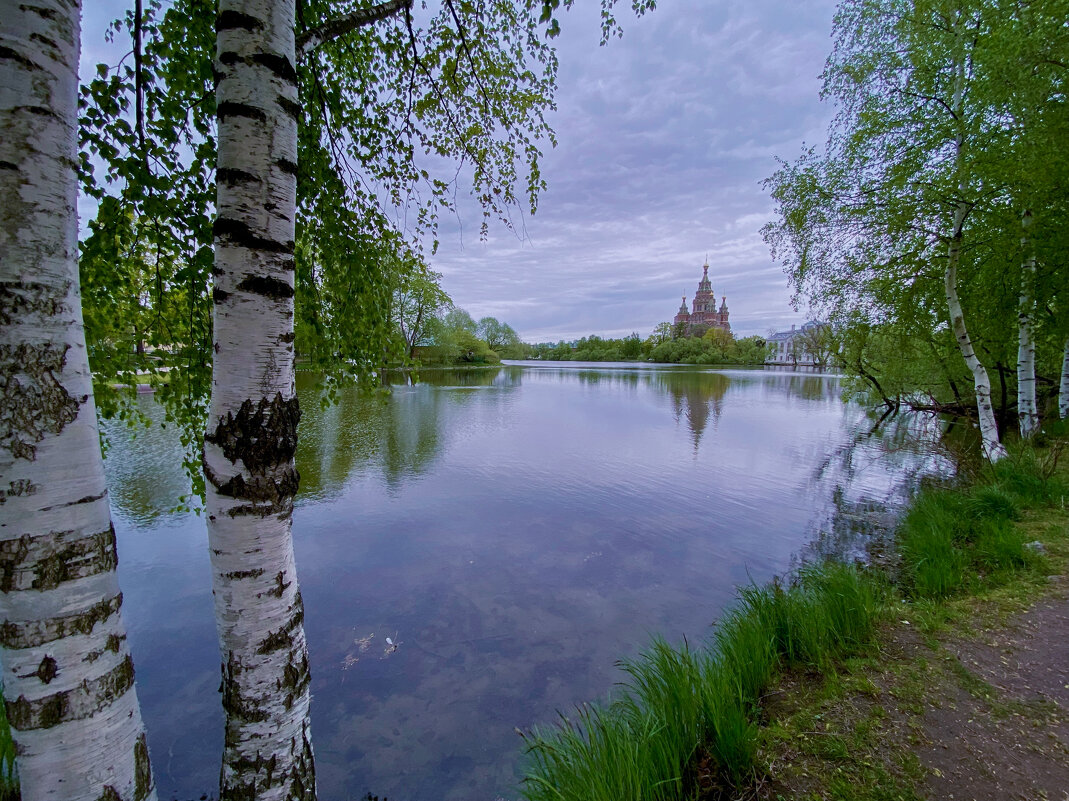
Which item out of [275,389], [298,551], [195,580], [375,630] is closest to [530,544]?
[375,630]

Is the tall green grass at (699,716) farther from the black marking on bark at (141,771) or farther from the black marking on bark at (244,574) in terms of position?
the black marking on bark at (244,574)

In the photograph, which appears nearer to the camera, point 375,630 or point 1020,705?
point 1020,705

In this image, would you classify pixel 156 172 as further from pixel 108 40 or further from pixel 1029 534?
pixel 1029 534

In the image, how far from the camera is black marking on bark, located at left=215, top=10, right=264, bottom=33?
4.92 ft

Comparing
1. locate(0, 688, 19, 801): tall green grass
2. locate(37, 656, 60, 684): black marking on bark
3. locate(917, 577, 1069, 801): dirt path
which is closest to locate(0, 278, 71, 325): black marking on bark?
locate(37, 656, 60, 684): black marking on bark

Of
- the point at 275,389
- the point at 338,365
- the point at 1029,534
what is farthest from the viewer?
the point at 1029,534

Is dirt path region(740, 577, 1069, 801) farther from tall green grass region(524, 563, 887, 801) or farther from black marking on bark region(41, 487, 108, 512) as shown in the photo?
black marking on bark region(41, 487, 108, 512)

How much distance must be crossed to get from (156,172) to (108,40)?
84 centimetres

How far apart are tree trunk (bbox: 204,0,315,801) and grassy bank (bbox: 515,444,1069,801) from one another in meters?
1.41

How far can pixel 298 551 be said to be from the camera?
614 cm

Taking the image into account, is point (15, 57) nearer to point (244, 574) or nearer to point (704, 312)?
point (244, 574)

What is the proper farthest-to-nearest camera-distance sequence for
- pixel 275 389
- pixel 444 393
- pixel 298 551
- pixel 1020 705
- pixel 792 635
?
pixel 444 393
pixel 298 551
pixel 792 635
pixel 1020 705
pixel 275 389

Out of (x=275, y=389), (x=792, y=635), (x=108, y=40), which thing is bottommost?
(x=792, y=635)

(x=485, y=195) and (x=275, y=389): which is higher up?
(x=485, y=195)
